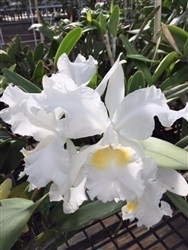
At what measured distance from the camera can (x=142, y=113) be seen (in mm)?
397

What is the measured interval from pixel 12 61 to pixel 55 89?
2.36ft

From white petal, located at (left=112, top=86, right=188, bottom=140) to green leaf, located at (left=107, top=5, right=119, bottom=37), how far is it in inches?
20.3

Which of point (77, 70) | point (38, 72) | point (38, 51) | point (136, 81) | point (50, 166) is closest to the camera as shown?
point (50, 166)

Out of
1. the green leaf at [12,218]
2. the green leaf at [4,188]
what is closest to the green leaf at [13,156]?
the green leaf at [4,188]

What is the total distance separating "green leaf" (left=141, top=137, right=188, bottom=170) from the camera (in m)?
0.40

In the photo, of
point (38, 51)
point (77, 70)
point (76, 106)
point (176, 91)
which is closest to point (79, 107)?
point (76, 106)

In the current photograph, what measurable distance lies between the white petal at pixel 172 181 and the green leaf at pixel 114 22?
571 mm

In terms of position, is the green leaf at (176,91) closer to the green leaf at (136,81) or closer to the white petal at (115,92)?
the green leaf at (136,81)

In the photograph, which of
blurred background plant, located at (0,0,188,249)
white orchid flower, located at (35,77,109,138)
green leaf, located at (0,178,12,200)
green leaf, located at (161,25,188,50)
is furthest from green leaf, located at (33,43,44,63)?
white orchid flower, located at (35,77,109,138)

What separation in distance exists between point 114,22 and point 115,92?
1.61ft

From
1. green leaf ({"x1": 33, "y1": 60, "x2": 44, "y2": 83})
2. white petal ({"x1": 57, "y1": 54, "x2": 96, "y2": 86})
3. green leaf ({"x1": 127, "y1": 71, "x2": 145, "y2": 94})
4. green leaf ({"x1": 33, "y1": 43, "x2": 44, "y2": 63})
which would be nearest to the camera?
white petal ({"x1": 57, "y1": 54, "x2": 96, "y2": 86})

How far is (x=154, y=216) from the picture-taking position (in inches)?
16.8

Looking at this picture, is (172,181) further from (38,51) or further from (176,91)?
(38,51)

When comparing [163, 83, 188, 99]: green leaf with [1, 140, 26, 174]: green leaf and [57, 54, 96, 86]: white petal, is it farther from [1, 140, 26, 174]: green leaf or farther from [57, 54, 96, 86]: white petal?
[1, 140, 26, 174]: green leaf
